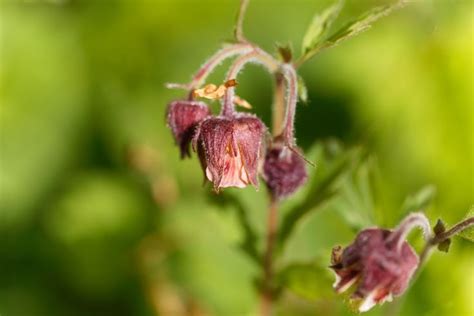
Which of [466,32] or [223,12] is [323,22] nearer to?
[466,32]

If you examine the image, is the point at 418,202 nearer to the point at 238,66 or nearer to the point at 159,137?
the point at 238,66

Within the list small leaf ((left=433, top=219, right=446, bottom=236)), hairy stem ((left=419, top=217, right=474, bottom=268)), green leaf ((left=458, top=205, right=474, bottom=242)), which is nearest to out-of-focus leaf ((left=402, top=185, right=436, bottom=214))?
hairy stem ((left=419, top=217, right=474, bottom=268))

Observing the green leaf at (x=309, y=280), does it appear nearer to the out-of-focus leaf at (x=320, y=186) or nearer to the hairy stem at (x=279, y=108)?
the out-of-focus leaf at (x=320, y=186)

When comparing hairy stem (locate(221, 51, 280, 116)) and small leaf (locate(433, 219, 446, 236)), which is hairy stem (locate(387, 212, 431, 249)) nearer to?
small leaf (locate(433, 219, 446, 236))

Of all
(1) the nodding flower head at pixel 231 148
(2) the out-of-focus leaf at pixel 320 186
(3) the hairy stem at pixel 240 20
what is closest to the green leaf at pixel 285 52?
(3) the hairy stem at pixel 240 20

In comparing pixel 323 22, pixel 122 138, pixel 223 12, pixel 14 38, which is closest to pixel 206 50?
pixel 223 12

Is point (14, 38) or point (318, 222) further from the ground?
point (14, 38)
